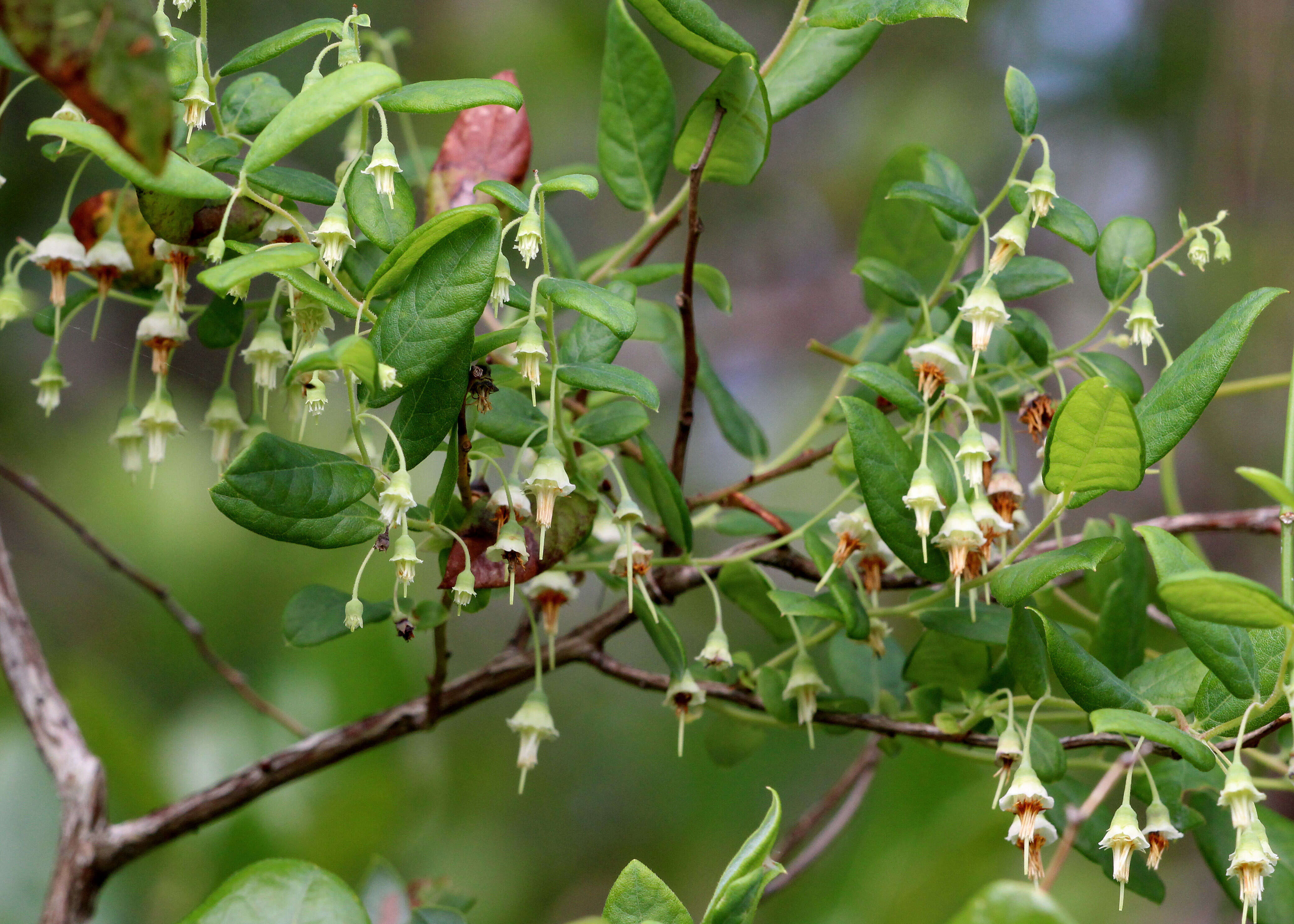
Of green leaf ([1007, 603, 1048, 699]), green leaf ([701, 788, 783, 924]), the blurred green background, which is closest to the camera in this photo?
green leaf ([701, 788, 783, 924])

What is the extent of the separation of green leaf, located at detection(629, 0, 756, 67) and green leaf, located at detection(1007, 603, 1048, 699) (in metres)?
0.31

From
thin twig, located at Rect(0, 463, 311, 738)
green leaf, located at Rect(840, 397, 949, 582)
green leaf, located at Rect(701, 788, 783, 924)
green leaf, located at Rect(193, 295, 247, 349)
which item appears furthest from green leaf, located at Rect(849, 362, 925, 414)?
thin twig, located at Rect(0, 463, 311, 738)

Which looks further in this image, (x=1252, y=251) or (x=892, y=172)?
(x=1252, y=251)

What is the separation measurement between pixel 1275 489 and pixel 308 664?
99cm

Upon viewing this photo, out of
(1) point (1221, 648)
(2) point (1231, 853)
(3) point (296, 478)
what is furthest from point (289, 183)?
(2) point (1231, 853)

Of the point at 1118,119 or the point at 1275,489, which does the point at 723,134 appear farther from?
the point at 1118,119

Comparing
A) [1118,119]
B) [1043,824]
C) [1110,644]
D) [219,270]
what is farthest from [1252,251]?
[219,270]

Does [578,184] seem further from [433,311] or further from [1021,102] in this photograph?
[1021,102]

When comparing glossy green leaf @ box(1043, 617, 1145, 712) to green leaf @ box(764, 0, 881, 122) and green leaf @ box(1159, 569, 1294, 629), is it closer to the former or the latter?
green leaf @ box(1159, 569, 1294, 629)

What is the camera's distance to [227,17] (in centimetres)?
166

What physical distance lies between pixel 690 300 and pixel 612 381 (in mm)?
→ 137

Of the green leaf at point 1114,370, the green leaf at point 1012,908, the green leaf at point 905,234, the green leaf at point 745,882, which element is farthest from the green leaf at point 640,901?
the green leaf at point 905,234

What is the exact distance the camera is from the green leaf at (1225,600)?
35cm

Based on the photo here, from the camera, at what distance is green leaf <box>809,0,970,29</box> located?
0.47m
